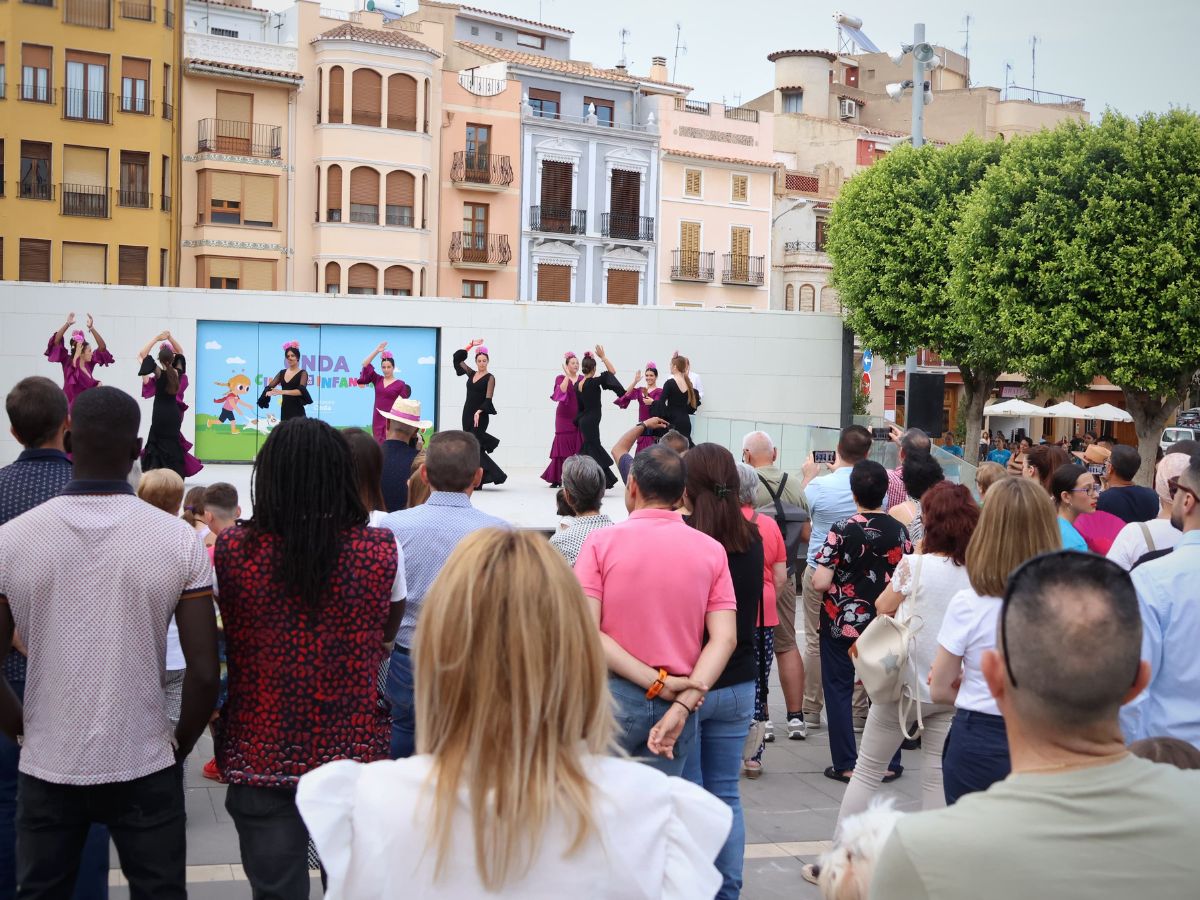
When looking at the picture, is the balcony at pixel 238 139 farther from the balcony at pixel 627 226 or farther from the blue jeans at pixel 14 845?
the blue jeans at pixel 14 845

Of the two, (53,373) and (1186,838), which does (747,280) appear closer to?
(53,373)


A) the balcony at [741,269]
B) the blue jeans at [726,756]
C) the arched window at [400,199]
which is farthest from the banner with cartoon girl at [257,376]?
the balcony at [741,269]

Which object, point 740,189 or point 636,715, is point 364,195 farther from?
point 636,715

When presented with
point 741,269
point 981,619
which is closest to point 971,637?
point 981,619

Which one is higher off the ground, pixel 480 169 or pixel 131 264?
pixel 480 169

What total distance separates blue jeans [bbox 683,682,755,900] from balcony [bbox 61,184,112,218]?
4355cm

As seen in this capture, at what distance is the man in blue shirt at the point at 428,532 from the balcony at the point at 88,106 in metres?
43.4

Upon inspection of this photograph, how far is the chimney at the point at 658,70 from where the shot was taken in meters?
61.7

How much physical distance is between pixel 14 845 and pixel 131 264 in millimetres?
43394

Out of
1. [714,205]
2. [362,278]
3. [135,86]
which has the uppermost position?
[135,86]

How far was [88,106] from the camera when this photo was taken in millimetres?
44125

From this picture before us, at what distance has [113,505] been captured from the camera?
366 centimetres

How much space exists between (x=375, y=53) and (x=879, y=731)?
→ 45576 mm

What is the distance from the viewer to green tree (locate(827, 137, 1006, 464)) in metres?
31.9
